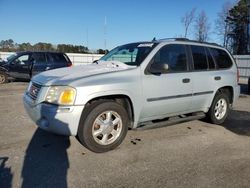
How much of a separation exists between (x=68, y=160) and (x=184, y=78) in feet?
9.02

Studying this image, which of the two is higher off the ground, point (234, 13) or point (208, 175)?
point (234, 13)

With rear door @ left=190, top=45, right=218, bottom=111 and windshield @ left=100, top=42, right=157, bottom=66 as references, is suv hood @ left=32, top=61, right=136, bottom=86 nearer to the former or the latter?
windshield @ left=100, top=42, right=157, bottom=66

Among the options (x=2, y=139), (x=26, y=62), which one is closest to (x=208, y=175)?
(x=2, y=139)

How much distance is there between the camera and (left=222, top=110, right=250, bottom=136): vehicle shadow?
253 inches

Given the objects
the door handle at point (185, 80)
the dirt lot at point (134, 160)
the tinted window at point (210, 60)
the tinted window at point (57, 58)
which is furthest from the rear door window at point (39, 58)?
the door handle at point (185, 80)

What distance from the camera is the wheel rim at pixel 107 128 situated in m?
4.73

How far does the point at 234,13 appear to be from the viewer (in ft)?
178

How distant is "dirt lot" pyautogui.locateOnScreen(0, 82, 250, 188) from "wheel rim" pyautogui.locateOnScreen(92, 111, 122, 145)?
0.23 meters

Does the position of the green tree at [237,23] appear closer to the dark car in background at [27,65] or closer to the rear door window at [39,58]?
the dark car in background at [27,65]

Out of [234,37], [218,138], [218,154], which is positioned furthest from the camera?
[234,37]

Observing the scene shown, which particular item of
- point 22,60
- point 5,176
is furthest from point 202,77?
point 22,60

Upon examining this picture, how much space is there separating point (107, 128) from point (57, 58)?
11.9 metres

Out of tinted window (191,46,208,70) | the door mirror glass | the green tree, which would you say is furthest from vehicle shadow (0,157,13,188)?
the green tree

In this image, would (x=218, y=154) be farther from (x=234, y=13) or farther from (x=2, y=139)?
(x=234, y=13)
